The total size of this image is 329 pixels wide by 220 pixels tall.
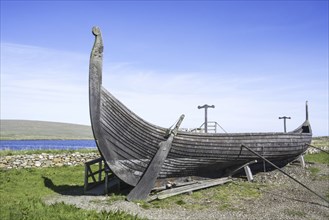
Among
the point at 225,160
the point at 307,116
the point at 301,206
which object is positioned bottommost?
the point at 301,206

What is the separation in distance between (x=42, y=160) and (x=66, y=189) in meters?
6.47

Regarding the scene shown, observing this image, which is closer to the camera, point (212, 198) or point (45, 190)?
point (212, 198)

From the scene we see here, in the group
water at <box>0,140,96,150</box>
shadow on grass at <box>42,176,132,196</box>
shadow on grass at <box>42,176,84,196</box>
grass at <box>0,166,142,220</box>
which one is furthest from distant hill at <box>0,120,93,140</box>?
shadow on grass at <box>42,176,132,196</box>

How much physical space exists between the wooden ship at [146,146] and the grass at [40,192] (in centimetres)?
275

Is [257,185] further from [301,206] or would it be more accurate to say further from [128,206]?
[128,206]

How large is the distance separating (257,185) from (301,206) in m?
3.89

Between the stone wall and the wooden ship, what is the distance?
32.1 feet

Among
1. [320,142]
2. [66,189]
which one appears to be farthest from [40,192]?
[320,142]

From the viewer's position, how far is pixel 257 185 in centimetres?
1554

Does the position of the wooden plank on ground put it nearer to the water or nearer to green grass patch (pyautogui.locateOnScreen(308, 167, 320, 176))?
green grass patch (pyautogui.locateOnScreen(308, 167, 320, 176))

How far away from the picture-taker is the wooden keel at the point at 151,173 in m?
12.0

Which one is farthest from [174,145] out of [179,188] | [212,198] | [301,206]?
[301,206]

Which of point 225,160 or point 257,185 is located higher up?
point 225,160

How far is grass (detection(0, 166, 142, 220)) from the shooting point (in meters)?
8.53
